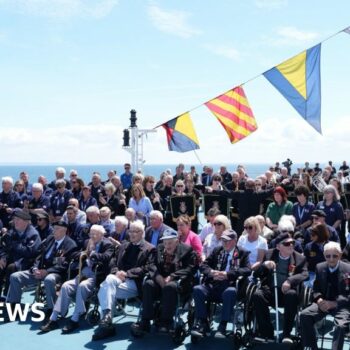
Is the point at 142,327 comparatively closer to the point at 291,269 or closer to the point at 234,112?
the point at 291,269

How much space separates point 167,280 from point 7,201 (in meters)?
4.79

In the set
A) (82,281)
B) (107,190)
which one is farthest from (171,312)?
(107,190)

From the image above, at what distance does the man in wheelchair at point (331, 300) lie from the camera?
4.89 meters

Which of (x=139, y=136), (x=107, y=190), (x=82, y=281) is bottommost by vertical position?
(x=82, y=281)

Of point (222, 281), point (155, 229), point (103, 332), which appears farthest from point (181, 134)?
point (103, 332)

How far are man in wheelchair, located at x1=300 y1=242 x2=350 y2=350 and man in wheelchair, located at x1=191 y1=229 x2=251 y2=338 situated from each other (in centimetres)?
85

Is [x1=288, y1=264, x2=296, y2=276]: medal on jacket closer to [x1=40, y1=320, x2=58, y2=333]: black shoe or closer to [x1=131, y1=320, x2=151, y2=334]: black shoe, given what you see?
[x1=131, y1=320, x2=151, y2=334]: black shoe

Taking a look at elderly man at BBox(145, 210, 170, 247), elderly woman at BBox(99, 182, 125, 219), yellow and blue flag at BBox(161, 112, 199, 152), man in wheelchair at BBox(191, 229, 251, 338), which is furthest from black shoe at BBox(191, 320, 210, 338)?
yellow and blue flag at BBox(161, 112, 199, 152)

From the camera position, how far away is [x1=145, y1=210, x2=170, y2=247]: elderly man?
7.17 m

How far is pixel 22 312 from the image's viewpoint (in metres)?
6.73

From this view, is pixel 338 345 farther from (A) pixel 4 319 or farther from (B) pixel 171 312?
Result: (A) pixel 4 319

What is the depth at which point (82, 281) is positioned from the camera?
6.46 m

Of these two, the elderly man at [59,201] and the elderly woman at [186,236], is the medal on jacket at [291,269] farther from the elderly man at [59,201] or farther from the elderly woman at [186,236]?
the elderly man at [59,201]

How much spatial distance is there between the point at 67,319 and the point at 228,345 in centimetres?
230
